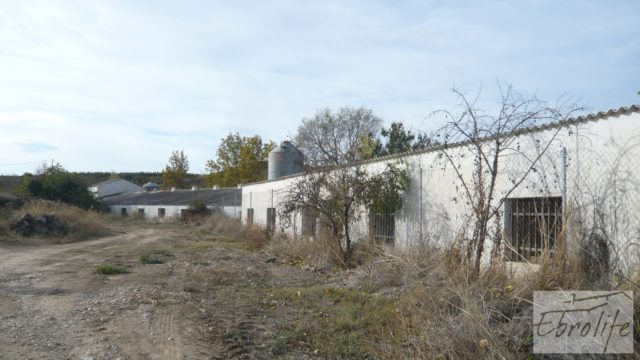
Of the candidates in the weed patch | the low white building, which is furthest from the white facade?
the weed patch

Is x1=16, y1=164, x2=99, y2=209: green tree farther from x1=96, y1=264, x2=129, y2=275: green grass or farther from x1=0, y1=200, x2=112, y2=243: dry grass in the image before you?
x1=96, y1=264, x2=129, y2=275: green grass

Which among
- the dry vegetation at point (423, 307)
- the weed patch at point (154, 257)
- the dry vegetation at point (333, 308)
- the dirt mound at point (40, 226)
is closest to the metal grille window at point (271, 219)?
the weed patch at point (154, 257)

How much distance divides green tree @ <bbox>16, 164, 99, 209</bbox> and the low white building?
6.31m

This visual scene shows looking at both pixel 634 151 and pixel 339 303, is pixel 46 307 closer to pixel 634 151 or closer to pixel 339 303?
pixel 339 303

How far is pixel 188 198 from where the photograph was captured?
159 feet

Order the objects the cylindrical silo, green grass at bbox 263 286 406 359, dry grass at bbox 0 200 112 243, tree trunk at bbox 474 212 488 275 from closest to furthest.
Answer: green grass at bbox 263 286 406 359, tree trunk at bbox 474 212 488 275, dry grass at bbox 0 200 112 243, the cylindrical silo

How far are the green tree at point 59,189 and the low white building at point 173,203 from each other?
6.31 metres

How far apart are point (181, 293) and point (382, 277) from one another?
137 inches

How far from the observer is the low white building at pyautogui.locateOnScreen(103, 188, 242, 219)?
131 feet

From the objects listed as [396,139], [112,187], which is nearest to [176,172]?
[112,187]

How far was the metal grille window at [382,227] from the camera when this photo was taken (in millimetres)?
12781

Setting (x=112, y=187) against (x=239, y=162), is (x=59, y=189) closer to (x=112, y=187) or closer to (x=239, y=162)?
(x=239, y=162)

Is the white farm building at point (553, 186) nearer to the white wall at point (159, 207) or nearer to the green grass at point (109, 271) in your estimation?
the green grass at point (109, 271)

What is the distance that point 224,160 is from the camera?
60.7 m
